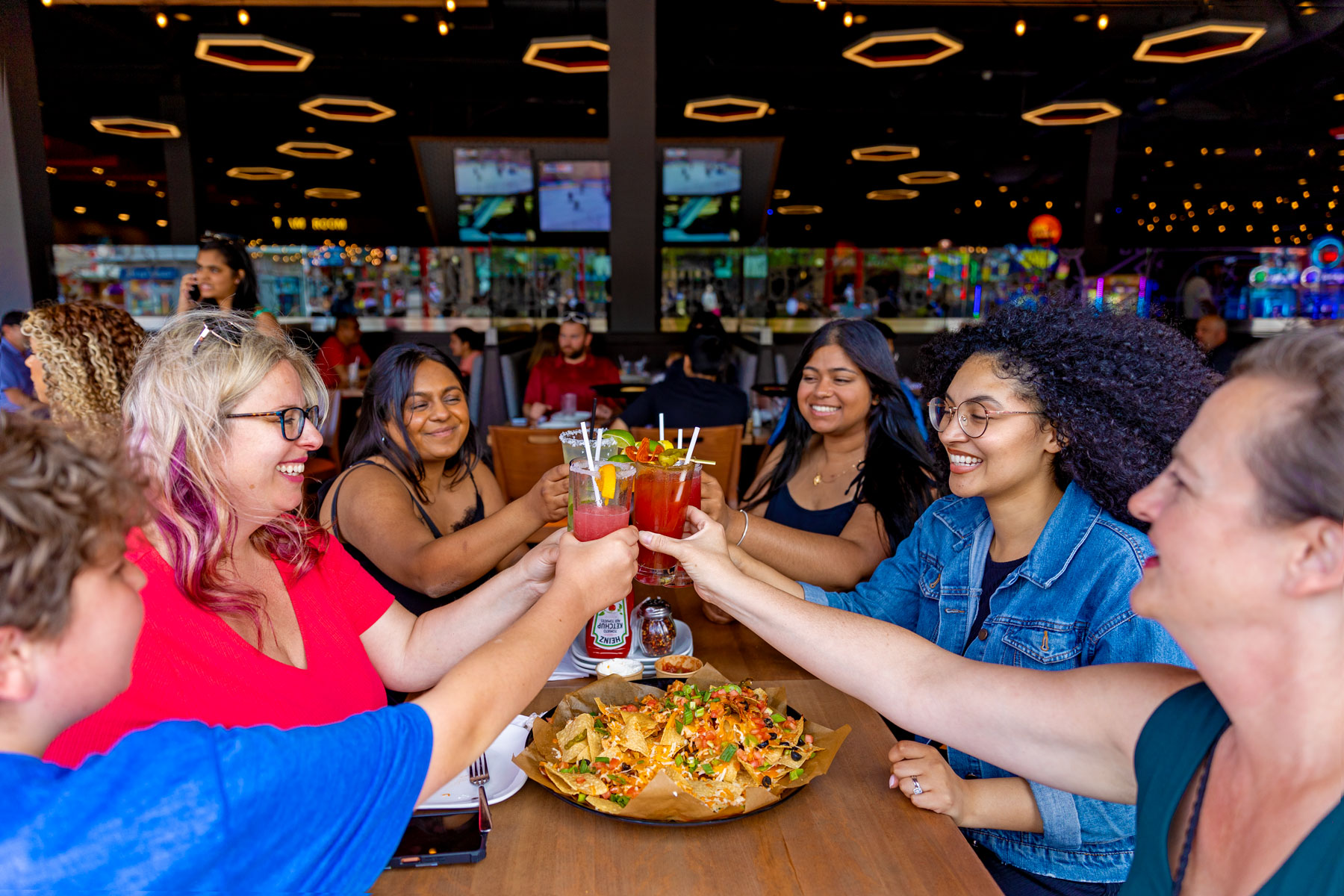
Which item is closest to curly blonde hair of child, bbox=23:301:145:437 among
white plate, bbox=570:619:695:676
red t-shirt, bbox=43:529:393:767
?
red t-shirt, bbox=43:529:393:767

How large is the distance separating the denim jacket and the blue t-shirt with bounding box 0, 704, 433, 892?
1.14 meters

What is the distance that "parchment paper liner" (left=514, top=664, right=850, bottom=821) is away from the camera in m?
1.26

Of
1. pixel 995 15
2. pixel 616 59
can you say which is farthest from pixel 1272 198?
pixel 616 59

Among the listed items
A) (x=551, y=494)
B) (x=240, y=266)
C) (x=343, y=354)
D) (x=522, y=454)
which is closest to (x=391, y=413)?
(x=551, y=494)

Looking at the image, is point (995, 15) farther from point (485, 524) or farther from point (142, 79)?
point (142, 79)

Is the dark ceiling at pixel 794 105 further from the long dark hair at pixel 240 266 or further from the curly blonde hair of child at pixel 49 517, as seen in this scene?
the curly blonde hair of child at pixel 49 517

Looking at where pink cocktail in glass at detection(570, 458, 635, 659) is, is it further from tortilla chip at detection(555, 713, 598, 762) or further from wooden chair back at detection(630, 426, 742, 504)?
wooden chair back at detection(630, 426, 742, 504)

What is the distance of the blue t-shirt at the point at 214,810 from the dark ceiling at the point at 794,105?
8.64 m

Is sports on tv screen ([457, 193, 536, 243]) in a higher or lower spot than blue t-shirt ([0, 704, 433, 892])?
higher

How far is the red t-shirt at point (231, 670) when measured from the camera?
3.73 feet

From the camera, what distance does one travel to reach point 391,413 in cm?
256

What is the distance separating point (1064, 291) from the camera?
6.51ft

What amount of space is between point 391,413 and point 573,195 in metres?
8.86

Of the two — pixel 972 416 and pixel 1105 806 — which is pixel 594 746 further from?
pixel 972 416
